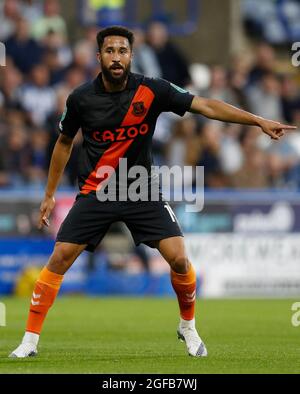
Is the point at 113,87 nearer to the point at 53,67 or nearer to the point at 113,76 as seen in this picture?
the point at 113,76

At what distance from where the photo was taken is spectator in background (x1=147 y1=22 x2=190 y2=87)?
20.1m

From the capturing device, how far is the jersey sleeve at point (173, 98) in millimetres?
9023

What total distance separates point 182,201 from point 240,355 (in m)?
8.16

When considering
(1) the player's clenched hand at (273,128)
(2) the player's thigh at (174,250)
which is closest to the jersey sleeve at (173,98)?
(1) the player's clenched hand at (273,128)

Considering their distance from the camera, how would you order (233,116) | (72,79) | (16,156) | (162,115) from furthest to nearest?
(162,115) → (72,79) → (16,156) → (233,116)

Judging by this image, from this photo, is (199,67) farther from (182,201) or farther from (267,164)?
(182,201)

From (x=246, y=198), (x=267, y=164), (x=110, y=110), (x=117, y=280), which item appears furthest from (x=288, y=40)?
(x=110, y=110)

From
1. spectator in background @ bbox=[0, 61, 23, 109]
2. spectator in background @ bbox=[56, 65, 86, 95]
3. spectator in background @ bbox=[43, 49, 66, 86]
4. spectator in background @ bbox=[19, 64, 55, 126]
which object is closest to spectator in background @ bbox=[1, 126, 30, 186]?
spectator in background @ bbox=[0, 61, 23, 109]

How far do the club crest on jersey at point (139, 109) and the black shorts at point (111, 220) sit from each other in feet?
2.23

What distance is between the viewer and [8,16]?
65.1ft

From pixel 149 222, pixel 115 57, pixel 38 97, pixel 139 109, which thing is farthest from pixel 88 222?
pixel 38 97

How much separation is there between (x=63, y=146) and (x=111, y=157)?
40 cm

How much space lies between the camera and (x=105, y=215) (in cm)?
916

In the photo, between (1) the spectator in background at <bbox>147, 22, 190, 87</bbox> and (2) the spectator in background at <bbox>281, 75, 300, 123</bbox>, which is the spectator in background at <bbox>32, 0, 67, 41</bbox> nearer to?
(1) the spectator in background at <bbox>147, 22, 190, 87</bbox>
